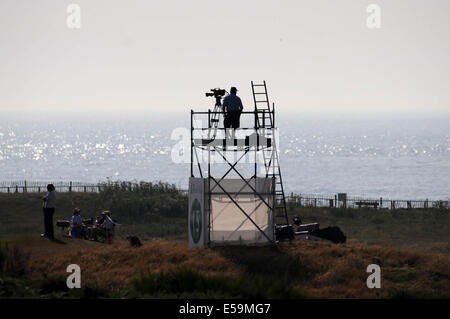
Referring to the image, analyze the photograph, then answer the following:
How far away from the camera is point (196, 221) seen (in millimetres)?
33719

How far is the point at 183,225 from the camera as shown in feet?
173

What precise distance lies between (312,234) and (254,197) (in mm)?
3958

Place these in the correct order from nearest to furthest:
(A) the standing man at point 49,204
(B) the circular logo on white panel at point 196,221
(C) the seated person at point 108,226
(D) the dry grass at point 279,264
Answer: (D) the dry grass at point 279,264, (A) the standing man at point 49,204, (B) the circular logo on white panel at point 196,221, (C) the seated person at point 108,226

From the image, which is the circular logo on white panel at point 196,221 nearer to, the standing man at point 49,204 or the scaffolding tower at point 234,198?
the scaffolding tower at point 234,198

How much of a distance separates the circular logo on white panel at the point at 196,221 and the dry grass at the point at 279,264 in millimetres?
613

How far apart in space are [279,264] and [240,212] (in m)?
4.06

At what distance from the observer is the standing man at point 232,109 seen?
33531 millimetres

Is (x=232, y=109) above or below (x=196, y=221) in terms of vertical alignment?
above

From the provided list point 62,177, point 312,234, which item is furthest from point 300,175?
point 312,234

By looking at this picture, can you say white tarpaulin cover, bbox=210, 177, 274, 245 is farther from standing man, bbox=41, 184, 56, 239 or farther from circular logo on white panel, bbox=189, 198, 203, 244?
standing man, bbox=41, 184, 56, 239

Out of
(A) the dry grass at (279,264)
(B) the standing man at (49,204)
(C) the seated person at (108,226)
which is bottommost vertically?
(A) the dry grass at (279,264)

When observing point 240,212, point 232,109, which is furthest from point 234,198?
point 232,109

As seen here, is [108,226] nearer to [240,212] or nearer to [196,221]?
[196,221]

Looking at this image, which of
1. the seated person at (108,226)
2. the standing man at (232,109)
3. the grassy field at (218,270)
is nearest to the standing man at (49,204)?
the grassy field at (218,270)
